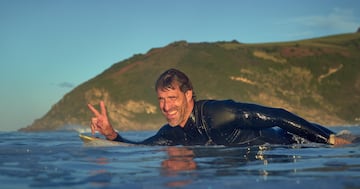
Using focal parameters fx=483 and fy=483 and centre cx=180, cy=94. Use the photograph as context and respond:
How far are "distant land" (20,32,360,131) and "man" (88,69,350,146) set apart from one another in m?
89.4

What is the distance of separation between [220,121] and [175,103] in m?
0.82

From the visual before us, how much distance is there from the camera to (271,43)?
413 ft

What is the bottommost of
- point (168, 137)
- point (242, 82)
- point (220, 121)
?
point (168, 137)

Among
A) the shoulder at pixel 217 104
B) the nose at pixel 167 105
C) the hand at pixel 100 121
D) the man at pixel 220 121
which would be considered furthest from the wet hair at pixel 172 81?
the hand at pixel 100 121

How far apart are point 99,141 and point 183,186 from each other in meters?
5.89

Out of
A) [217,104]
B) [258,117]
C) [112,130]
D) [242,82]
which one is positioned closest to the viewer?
[258,117]

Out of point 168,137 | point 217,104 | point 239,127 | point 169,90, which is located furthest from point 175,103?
point 168,137

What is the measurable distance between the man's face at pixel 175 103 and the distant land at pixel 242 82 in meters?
90.1

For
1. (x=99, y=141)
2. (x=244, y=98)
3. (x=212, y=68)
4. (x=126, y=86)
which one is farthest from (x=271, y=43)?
(x=99, y=141)

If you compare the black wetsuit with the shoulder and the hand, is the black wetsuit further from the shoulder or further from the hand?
the hand

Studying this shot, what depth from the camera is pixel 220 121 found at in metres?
8.03

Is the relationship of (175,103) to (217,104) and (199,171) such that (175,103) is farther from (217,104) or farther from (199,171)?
(199,171)

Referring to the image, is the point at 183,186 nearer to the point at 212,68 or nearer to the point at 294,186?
the point at 294,186

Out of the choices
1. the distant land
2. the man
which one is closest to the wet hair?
the man
